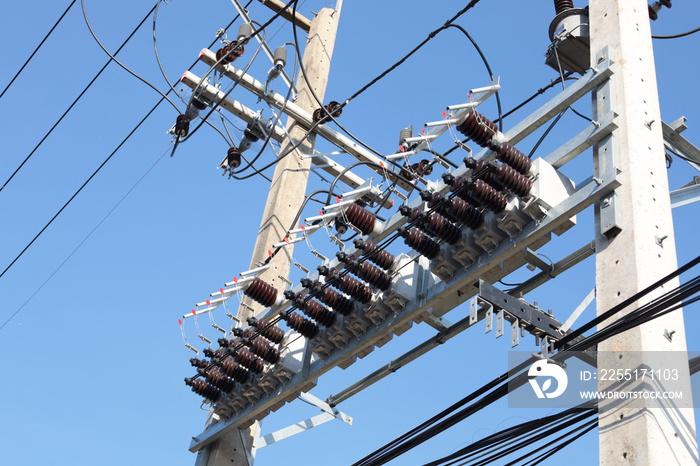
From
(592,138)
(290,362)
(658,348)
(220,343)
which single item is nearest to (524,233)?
(592,138)

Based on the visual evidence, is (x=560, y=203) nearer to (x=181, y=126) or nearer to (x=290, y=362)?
(x=290, y=362)

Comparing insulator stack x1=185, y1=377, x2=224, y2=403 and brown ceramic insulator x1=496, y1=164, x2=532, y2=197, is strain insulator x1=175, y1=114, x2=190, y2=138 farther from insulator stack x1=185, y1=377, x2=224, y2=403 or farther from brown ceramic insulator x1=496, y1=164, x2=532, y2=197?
brown ceramic insulator x1=496, y1=164, x2=532, y2=197

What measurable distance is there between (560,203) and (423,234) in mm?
1086

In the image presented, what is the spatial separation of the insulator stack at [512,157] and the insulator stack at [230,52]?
4.33 metres

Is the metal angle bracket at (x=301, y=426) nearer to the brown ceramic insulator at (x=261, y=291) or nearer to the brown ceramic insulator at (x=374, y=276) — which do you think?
the brown ceramic insulator at (x=261, y=291)

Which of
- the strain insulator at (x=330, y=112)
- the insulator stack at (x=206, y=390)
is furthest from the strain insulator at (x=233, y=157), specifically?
the insulator stack at (x=206, y=390)

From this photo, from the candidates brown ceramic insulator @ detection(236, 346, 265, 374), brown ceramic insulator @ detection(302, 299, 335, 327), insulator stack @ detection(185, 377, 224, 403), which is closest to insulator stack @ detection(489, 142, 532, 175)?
brown ceramic insulator @ detection(302, 299, 335, 327)

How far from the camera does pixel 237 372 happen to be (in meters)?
8.60

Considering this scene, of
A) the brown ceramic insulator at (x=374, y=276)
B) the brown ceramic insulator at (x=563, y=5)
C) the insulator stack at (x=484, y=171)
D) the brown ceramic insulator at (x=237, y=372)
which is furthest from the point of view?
the brown ceramic insulator at (x=237, y=372)

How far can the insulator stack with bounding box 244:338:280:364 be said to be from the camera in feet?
27.3

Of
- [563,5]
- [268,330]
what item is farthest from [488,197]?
[268,330]

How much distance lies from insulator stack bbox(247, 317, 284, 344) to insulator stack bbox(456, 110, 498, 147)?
8.47 ft

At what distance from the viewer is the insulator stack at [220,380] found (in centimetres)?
873

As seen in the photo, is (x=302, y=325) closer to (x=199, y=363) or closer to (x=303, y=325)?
(x=303, y=325)
